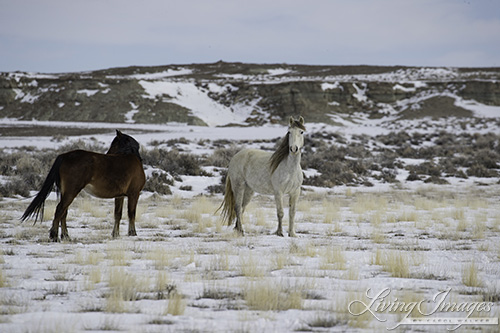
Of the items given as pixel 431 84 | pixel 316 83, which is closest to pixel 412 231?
pixel 316 83

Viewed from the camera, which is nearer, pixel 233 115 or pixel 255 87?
pixel 233 115

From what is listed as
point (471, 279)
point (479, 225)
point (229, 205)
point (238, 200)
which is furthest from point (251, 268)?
point (479, 225)

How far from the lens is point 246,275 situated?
198 inches

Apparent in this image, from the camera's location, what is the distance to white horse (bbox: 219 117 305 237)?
7941 millimetres

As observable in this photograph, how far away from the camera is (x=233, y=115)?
5403 cm

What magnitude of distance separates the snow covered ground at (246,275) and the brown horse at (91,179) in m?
0.51

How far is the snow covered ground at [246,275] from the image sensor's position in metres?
3.67

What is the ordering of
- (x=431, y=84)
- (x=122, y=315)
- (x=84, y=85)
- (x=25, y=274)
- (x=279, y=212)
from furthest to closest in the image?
1. (x=431, y=84)
2. (x=84, y=85)
3. (x=279, y=212)
4. (x=25, y=274)
5. (x=122, y=315)

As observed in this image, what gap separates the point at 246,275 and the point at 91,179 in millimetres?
3186

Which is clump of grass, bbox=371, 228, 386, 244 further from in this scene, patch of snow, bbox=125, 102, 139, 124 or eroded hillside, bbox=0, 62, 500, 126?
patch of snow, bbox=125, 102, 139, 124

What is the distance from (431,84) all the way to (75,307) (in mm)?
62174

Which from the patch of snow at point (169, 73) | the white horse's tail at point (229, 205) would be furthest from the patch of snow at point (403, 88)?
the white horse's tail at point (229, 205)

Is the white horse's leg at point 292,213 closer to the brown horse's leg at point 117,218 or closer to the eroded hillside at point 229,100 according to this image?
the brown horse's leg at point 117,218

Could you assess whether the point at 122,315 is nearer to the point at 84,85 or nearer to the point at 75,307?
the point at 75,307
